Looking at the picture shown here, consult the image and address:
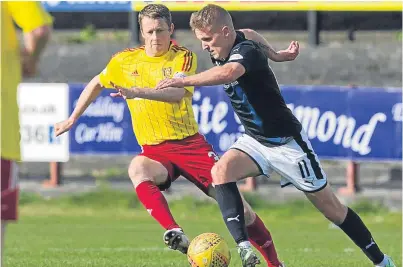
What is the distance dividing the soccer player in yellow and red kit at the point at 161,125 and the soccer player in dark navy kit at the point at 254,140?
0.54 m

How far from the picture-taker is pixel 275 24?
21.8 metres

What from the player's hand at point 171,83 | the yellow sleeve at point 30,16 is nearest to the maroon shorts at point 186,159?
the player's hand at point 171,83

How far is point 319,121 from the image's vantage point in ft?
55.4

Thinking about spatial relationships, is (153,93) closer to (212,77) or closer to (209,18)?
(212,77)

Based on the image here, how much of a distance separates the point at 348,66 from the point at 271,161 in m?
10.4

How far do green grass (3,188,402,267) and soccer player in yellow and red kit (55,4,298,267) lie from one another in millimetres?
918

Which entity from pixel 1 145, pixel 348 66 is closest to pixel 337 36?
pixel 348 66

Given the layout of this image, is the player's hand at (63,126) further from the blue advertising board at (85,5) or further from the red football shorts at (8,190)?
the blue advertising board at (85,5)

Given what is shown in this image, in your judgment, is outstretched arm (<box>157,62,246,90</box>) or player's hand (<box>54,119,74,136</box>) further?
player's hand (<box>54,119,74,136</box>)

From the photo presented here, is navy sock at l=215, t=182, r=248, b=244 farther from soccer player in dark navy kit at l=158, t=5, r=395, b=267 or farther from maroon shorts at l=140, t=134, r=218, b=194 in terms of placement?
maroon shorts at l=140, t=134, r=218, b=194

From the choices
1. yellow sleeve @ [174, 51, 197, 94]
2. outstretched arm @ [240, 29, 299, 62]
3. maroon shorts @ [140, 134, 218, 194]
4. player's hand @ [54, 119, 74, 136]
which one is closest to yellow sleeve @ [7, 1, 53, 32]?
player's hand @ [54, 119, 74, 136]

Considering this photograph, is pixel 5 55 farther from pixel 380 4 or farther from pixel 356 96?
pixel 380 4

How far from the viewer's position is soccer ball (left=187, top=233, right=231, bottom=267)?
346 inches

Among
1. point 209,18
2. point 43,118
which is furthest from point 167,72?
point 43,118
